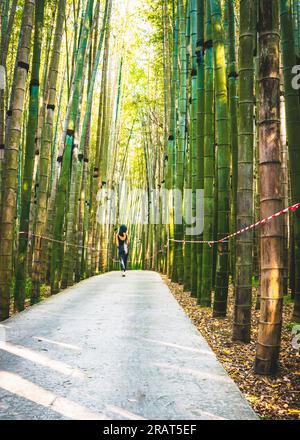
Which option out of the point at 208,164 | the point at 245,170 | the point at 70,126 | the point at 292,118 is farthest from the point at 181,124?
the point at 245,170

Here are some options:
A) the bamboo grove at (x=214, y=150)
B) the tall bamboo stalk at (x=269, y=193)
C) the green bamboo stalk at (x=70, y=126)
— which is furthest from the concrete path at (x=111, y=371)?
the green bamboo stalk at (x=70, y=126)

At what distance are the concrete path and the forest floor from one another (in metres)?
0.11

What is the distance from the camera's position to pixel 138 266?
2608 cm

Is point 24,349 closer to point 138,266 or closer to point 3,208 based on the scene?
point 3,208

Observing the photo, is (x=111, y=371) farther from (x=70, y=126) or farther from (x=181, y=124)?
(x=181, y=124)

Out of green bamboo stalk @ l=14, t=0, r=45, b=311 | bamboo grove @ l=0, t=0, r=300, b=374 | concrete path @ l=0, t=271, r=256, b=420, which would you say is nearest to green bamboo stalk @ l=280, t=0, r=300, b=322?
bamboo grove @ l=0, t=0, r=300, b=374

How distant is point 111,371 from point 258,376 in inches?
34.5

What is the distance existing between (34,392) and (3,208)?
2.42 metres

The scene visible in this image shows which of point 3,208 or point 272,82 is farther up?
point 272,82

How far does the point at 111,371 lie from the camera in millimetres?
2459

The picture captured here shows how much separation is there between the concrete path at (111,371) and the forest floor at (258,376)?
11 centimetres

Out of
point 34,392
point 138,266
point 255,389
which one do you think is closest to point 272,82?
point 255,389

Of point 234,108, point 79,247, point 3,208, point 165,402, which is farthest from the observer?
point 79,247

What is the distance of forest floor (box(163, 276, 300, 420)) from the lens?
6.72 ft
